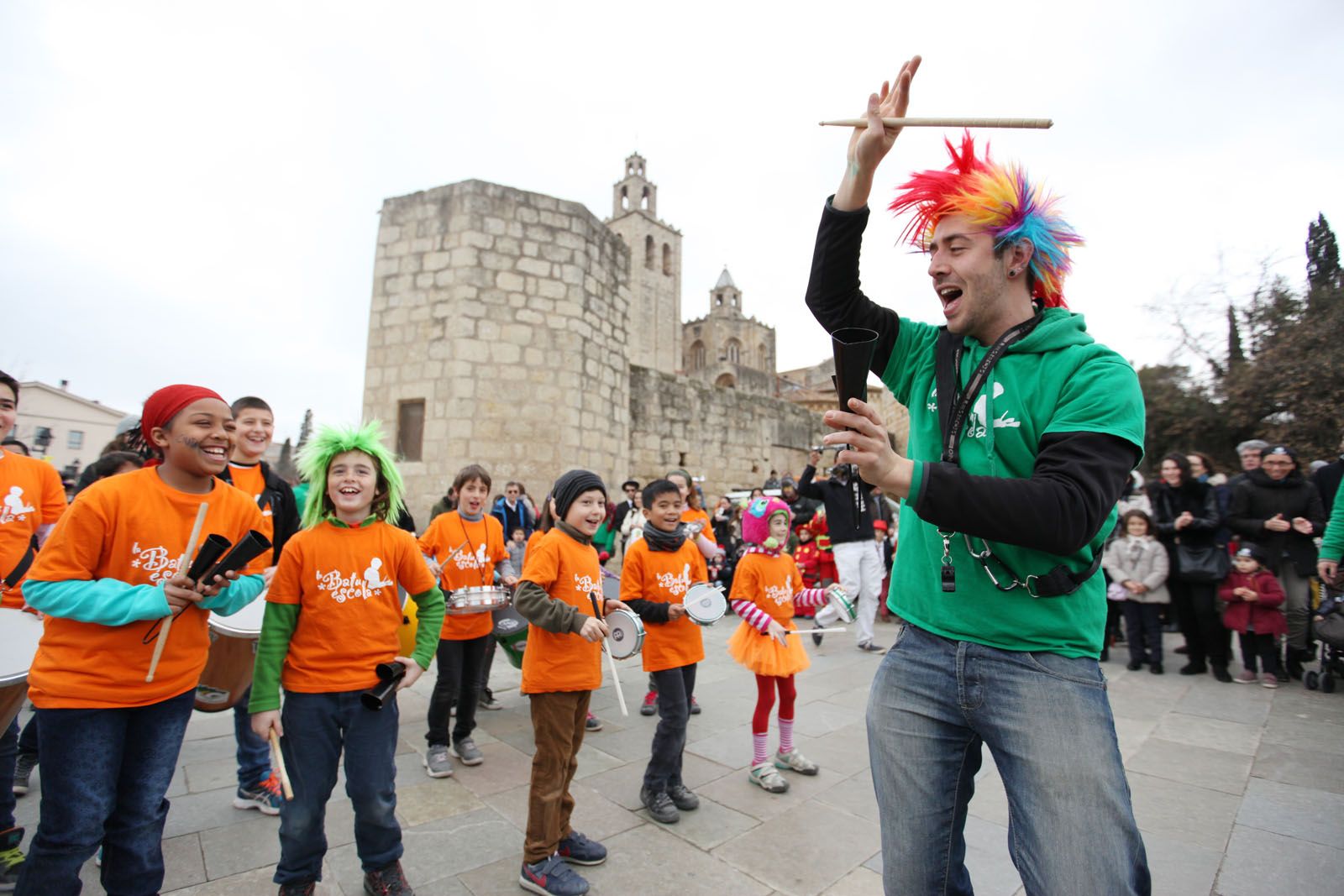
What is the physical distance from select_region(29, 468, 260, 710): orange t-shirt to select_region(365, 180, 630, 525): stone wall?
20.2 feet

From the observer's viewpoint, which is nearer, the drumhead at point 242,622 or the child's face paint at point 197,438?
the child's face paint at point 197,438

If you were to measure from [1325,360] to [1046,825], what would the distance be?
1638 centimetres

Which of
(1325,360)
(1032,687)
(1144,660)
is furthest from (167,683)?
(1325,360)

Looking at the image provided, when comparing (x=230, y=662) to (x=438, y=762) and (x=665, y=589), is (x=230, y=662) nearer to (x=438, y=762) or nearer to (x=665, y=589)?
(x=438, y=762)

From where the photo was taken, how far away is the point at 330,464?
Result: 2848 mm

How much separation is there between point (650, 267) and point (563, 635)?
190 ft

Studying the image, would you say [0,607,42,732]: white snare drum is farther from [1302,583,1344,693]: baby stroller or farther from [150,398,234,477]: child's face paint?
[1302,583,1344,693]: baby stroller

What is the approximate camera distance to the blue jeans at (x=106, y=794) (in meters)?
2.04

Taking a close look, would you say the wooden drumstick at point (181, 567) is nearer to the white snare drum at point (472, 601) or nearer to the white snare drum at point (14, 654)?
the white snare drum at point (14, 654)

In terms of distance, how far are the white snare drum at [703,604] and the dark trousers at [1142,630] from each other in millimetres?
4857

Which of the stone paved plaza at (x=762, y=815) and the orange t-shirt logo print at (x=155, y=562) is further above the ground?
the orange t-shirt logo print at (x=155, y=562)

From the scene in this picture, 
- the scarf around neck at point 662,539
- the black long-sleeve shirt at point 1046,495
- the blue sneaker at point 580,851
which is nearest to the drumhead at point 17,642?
the blue sneaker at point 580,851

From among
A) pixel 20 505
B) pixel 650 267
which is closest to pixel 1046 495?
pixel 20 505

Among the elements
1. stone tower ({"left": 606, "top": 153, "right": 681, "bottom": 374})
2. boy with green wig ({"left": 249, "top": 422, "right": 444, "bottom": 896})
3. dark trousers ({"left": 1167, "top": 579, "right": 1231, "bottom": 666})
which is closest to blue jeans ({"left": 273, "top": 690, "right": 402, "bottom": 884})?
boy with green wig ({"left": 249, "top": 422, "right": 444, "bottom": 896})
